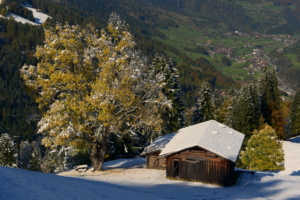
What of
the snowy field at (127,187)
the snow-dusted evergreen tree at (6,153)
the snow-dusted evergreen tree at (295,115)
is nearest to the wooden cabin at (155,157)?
the snowy field at (127,187)

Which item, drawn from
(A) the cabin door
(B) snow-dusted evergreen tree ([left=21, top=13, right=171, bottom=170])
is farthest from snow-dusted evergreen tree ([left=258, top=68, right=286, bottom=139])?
(B) snow-dusted evergreen tree ([left=21, top=13, right=171, bottom=170])

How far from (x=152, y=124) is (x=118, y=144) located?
18.9 meters

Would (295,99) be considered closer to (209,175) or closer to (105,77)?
(209,175)

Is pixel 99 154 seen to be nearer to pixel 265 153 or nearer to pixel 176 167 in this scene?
pixel 176 167

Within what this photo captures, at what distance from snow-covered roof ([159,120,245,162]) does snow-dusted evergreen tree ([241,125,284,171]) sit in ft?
29.8

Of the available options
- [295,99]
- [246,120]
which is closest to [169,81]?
[246,120]

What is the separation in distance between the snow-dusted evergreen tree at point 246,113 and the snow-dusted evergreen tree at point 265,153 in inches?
434

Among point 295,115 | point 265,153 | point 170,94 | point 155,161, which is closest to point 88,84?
point 155,161

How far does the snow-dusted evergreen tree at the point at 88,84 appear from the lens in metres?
26.0

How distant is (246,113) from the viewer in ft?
179

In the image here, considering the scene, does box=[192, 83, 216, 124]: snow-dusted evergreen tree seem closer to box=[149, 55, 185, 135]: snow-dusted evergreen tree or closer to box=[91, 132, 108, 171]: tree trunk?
box=[149, 55, 185, 135]: snow-dusted evergreen tree

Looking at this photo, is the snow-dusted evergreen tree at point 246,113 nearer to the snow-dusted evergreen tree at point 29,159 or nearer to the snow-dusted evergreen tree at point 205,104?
the snow-dusted evergreen tree at point 205,104

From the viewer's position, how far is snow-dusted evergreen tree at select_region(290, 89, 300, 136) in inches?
2980

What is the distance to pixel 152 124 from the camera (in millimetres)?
27766
